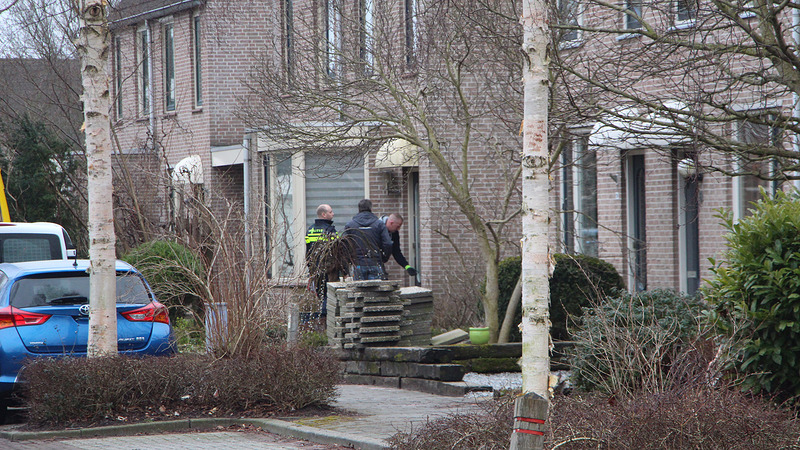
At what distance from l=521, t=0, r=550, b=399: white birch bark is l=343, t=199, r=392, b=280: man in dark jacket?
25.7 feet

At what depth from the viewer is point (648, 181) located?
50.2ft

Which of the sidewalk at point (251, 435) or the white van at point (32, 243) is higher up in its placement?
the white van at point (32, 243)

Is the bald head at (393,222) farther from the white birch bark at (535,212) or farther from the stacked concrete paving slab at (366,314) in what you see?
the white birch bark at (535,212)

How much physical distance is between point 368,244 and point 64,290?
4750 mm

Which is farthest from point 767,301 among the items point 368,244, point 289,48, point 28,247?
point 28,247

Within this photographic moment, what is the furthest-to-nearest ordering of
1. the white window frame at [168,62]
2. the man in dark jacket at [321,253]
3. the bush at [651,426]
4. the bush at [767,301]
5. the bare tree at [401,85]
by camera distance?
the white window frame at [168,62] → the man in dark jacket at [321,253] → the bare tree at [401,85] → the bush at [767,301] → the bush at [651,426]

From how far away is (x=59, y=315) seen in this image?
10375mm

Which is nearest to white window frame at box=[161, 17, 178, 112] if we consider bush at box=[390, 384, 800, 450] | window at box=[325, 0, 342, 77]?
window at box=[325, 0, 342, 77]

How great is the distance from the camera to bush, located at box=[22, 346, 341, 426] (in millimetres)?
9250

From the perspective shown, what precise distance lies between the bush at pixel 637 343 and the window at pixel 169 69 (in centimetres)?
1908

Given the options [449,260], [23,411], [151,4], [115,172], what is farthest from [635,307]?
[151,4]

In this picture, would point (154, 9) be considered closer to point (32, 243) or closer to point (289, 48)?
point (289, 48)

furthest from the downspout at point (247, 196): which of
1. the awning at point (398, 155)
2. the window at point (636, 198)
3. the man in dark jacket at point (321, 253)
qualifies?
the window at point (636, 198)

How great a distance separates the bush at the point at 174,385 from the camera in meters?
9.25
